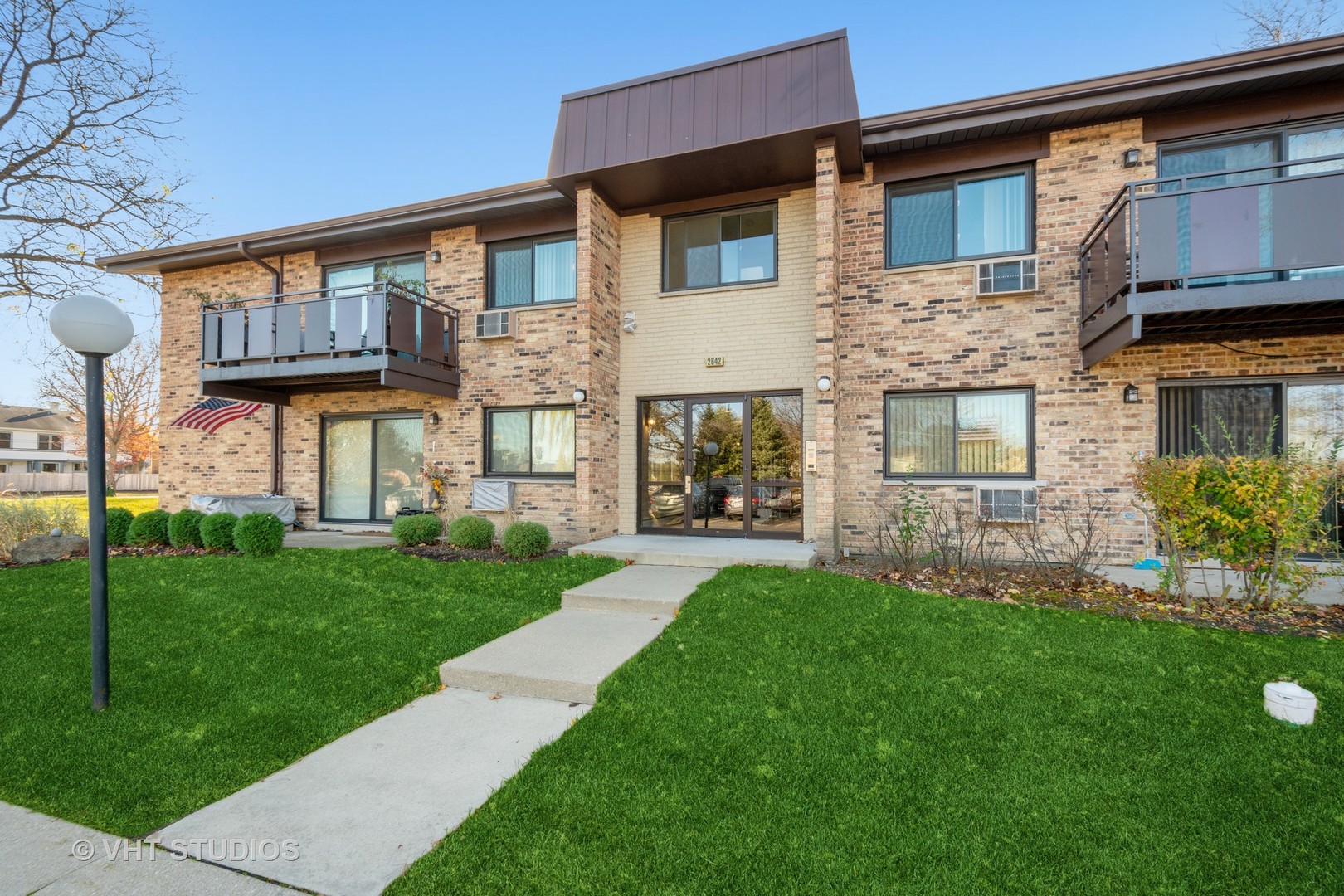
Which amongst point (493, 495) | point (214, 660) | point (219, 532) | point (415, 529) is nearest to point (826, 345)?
point (493, 495)

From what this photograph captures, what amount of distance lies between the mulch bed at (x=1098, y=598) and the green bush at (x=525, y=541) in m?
3.84

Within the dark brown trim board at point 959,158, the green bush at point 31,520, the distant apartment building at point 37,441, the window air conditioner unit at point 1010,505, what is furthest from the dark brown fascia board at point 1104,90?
the distant apartment building at point 37,441

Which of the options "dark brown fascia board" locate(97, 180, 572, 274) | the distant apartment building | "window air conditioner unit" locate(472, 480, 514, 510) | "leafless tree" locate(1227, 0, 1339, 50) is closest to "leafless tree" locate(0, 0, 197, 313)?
"dark brown fascia board" locate(97, 180, 572, 274)

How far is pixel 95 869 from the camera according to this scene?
2.18 m

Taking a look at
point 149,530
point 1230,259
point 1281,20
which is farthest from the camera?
point 1281,20

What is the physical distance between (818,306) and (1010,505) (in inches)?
141

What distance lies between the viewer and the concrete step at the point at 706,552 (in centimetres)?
711

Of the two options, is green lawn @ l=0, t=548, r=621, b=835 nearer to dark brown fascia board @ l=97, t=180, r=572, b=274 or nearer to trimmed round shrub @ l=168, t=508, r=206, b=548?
trimmed round shrub @ l=168, t=508, r=206, b=548

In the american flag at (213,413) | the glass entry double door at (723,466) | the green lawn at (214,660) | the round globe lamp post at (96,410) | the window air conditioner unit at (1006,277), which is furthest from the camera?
the american flag at (213,413)

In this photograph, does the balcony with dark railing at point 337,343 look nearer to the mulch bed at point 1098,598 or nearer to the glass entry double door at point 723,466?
the glass entry double door at point 723,466

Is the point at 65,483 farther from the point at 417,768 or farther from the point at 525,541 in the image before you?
the point at 417,768

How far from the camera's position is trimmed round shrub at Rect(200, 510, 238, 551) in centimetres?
838

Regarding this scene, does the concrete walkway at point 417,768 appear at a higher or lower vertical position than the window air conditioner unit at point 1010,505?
lower

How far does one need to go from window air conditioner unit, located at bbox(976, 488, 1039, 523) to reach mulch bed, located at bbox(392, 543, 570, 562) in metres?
5.66
